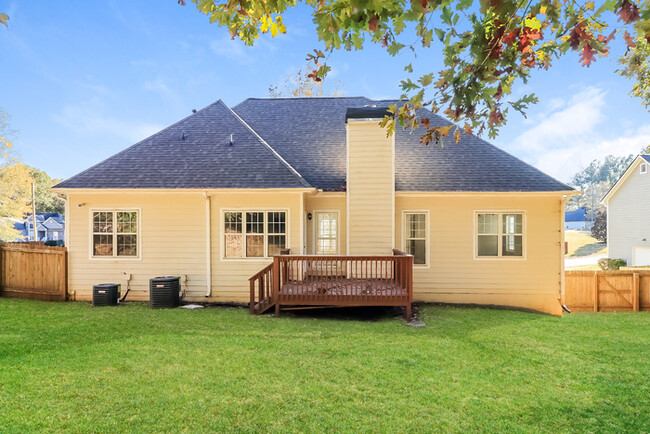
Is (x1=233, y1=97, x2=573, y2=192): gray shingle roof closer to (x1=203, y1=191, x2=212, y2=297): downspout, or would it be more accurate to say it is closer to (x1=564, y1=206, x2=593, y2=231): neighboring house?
(x1=203, y1=191, x2=212, y2=297): downspout

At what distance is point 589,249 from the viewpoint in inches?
1545

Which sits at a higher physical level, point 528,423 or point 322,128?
point 322,128

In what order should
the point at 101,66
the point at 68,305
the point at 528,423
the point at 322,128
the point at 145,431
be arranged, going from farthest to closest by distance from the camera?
the point at 101,66
the point at 322,128
the point at 68,305
the point at 528,423
the point at 145,431

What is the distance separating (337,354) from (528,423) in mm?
2699

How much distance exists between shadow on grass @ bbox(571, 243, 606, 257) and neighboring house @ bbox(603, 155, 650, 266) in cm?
1755

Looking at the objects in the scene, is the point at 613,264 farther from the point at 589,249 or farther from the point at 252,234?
the point at 589,249

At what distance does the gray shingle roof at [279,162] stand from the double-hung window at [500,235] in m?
0.88

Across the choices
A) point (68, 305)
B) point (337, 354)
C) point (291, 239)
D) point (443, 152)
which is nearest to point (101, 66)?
point (68, 305)

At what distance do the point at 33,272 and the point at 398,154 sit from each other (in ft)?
37.7

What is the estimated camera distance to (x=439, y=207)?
10.2m

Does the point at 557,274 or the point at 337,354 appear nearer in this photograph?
the point at 337,354

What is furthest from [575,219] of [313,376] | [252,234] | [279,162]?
[313,376]

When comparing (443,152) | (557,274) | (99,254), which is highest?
(443,152)

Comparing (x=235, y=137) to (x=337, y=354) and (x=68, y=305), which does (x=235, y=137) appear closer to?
(x=68, y=305)
